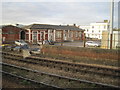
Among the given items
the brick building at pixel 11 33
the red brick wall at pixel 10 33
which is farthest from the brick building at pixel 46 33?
the red brick wall at pixel 10 33

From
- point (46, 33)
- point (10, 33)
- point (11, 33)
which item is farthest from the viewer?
point (46, 33)

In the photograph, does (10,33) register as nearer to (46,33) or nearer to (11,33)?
(11,33)

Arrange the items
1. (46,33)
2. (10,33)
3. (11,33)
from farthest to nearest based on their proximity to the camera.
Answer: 1. (46,33)
2. (11,33)
3. (10,33)

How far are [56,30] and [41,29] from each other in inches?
173

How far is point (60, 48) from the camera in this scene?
40.7 feet

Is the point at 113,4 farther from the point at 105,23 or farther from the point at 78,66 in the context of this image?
the point at 105,23

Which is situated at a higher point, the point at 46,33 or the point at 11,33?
the point at 46,33

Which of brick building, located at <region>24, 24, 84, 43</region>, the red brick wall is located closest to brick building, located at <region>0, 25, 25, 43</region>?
the red brick wall

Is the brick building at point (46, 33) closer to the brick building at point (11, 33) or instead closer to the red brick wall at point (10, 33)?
the brick building at point (11, 33)

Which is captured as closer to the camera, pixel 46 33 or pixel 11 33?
pixel 11 33

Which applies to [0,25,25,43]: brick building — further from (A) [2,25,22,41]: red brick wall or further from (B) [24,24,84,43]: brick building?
(B) [24,24,84,43]: brick building

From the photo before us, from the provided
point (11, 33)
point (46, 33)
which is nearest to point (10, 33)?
point (11, 33)

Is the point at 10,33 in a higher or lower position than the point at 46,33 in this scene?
lower

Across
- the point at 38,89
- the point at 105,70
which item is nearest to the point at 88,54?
the point at 105,70
